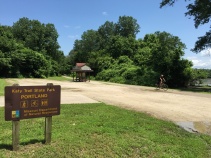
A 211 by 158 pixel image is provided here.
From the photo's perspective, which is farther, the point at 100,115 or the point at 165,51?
the point at 165,51

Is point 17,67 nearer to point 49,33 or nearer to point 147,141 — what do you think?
point 49,33

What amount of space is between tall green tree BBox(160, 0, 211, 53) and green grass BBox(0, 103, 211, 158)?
19.4 metres

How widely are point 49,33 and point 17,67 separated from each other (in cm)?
2389

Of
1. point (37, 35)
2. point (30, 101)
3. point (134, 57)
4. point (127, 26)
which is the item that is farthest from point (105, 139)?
point (127, 26)

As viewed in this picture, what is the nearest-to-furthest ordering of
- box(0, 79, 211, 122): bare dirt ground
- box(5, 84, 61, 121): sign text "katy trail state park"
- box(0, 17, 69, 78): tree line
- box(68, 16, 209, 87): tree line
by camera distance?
1. box(5, 84, 61, 121): sign text "katy trail state park"
2. box(0, 79, 211, 122): bare dirt ground
3. box(68, 16, 209, 87): tree line
4. box(0, 17, 69, 78): tree line

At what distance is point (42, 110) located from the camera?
5.66m

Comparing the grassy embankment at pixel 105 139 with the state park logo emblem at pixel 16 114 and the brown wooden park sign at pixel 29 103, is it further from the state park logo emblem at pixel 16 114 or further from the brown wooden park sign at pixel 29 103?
the state park logo emblem at pixel 16 114

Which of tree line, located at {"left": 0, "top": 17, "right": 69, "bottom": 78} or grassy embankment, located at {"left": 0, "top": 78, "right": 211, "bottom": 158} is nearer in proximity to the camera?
grassy embankment, located at {"left": 0, "top": 78, "right": 211, "bottom": 158}

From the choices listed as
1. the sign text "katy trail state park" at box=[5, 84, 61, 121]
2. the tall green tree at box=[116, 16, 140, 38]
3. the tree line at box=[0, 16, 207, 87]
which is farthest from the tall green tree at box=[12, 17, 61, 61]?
the sign text "katy trail state park" at box=[5, 84, 61, 121]

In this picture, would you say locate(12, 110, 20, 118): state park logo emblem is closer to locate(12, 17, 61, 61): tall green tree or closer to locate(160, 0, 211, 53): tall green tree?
locate(160, 0, 211, 53): tall green tree

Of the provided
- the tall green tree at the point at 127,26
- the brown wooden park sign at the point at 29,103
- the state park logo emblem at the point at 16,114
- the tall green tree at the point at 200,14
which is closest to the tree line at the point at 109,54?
the tall green tree at the point at 127,26

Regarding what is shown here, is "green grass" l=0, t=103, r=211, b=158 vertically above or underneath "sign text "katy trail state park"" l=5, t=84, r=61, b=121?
underneath

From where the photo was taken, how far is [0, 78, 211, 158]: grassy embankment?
5578 mm

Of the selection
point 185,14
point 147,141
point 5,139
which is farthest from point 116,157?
point 185,14
